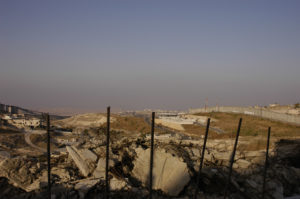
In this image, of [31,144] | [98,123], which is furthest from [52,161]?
[98,123]

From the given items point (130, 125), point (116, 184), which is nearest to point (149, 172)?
point (116, 184)

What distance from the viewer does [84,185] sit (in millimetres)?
8711

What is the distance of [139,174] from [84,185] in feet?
7.80

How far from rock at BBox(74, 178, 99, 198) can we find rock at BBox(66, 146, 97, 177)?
0.69 m

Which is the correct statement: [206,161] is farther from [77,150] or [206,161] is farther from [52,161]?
[52,161]

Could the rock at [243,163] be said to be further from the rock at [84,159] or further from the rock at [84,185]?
the rock at [84,185]

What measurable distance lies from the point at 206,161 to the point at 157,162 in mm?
2999

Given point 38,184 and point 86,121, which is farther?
point 86,121

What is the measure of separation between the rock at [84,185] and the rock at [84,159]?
686 millimetres

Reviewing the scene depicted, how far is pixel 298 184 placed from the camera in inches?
492

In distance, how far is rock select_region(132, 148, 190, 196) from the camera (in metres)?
9.47

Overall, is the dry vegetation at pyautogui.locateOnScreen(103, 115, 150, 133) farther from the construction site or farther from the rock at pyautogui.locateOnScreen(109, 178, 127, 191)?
the rock at pyautogui.locateOnScreen(109, 178, 127, 191)

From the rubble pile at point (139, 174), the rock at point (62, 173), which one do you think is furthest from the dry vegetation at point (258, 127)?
the rock at point (62, 173)

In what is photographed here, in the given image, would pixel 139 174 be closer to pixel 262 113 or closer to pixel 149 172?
pixel 149 172
